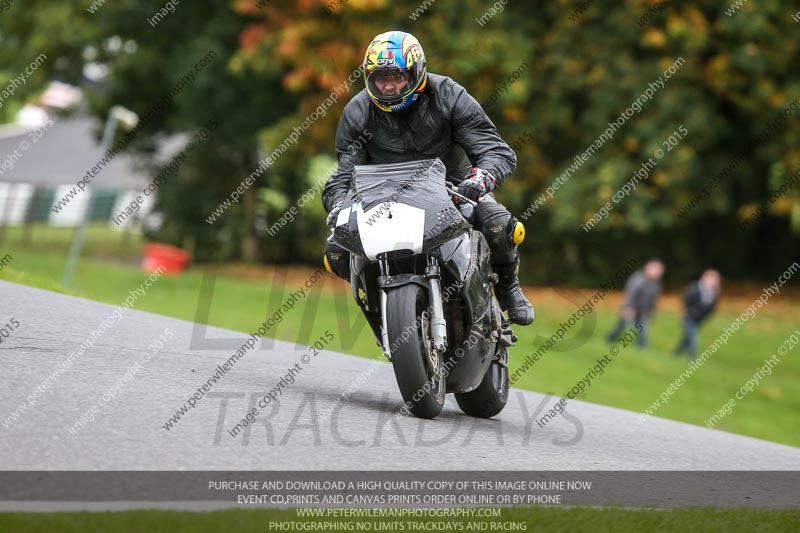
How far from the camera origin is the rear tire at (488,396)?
7.87 m

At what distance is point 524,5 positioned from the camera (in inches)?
1069

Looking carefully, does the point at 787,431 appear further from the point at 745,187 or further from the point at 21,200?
the point at 21,200

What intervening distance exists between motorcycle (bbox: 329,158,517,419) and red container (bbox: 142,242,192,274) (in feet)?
77.7

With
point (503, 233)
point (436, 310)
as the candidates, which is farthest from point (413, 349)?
point (503, 233)

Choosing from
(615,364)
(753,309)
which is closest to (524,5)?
(753,309)

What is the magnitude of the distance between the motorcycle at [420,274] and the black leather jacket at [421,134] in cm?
29

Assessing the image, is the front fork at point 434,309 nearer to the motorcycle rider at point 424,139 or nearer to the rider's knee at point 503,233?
the motorcycle rider at point 424,139

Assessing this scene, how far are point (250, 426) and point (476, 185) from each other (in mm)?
2031

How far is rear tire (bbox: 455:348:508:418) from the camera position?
787cm

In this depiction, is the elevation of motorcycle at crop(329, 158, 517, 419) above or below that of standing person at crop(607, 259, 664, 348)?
above

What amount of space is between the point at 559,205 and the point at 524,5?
195 inches

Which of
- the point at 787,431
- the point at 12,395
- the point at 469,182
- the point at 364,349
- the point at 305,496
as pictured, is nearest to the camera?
the point at 305,496

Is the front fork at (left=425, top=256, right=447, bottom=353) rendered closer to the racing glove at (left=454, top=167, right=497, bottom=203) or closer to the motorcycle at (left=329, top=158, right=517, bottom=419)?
the motorcycle at (left=329, top=158, right=517, bottom=419)

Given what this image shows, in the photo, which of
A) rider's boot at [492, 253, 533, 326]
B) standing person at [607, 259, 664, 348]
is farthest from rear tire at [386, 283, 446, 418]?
standing person at [607, 259, 664, 348]
